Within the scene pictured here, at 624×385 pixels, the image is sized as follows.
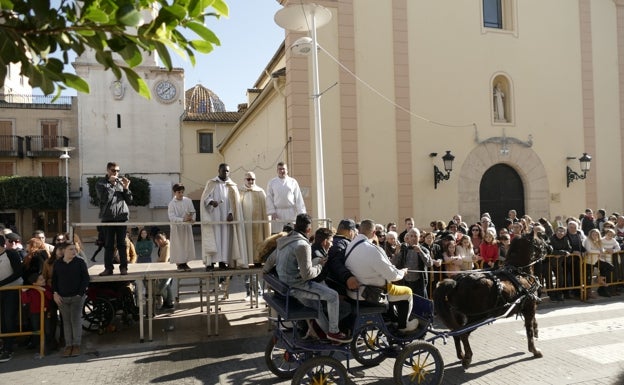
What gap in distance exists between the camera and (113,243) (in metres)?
8.00

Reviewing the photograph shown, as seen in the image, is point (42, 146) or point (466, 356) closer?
point (466, 356)

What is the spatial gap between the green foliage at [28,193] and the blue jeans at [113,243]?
27.8 m

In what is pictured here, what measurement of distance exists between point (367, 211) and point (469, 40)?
6713mm

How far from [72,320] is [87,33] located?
624 centimetres

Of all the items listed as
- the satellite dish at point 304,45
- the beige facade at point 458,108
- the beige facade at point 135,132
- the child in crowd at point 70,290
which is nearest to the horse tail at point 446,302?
the child in crowd at point 70,290

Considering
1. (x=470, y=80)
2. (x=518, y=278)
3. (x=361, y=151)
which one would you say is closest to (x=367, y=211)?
(x=361, y=151)

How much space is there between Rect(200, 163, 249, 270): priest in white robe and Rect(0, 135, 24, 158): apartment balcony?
33313 mm

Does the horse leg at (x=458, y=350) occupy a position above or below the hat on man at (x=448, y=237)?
below

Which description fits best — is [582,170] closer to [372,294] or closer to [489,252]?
[489,252]

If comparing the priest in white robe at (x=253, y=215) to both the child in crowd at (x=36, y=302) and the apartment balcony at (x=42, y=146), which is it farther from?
the apartment balcony at (x=42, y=146)

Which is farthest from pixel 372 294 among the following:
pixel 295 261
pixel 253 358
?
pixel 253 358

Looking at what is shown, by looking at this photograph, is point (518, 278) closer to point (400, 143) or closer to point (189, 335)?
point (189, 335)

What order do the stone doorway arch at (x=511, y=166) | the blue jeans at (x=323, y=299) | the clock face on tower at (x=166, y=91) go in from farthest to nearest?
1. the clock face on tower at (x=166, y=91)
2. the stone doorway arch at (x=511, y=166)
3. the blue jeans at (x=323, y=299)

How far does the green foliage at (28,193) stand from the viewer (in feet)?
104
